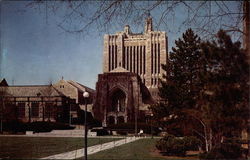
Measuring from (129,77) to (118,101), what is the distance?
647 cm

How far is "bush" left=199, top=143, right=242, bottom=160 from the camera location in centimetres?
918

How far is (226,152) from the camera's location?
10023 millimetres

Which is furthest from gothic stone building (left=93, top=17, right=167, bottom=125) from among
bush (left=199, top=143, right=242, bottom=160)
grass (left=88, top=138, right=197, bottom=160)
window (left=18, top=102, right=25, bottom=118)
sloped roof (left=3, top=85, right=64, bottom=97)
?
bush (left=199, top=143, right=242, bottom=160)

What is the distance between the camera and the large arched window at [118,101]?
2611 inches

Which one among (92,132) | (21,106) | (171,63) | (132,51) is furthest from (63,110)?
(171,63)

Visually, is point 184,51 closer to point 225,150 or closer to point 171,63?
point 171,63

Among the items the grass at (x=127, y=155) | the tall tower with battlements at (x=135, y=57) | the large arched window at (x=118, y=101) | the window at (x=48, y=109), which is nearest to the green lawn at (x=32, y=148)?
the grass at (x=127, y=155)

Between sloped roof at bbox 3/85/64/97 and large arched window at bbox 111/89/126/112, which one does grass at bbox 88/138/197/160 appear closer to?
sloped roof at bbox 3/85/64/97

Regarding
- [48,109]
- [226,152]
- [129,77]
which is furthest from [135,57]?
[226,152]

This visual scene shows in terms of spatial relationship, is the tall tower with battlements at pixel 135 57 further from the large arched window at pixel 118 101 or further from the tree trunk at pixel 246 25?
the tree trunk at pixel 246 25

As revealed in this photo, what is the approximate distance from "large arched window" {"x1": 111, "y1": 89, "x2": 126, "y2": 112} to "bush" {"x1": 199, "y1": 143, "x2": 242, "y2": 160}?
55.5m

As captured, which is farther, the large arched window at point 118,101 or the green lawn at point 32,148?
the large arched window at point 118,101

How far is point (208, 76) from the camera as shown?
7.71m

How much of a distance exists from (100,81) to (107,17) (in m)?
58.8
